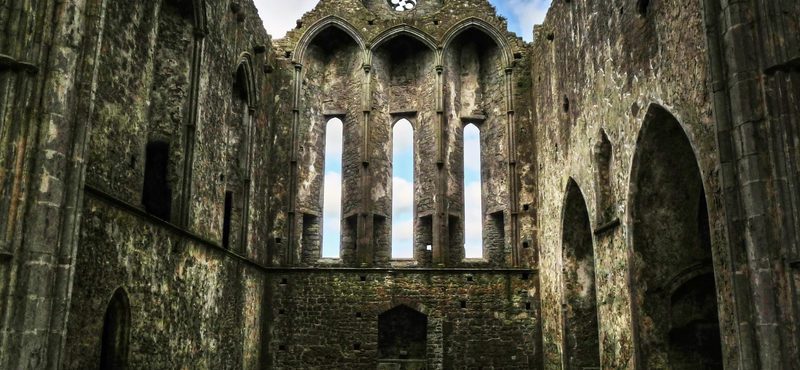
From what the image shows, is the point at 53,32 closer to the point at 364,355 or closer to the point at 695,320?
the point at 695,320

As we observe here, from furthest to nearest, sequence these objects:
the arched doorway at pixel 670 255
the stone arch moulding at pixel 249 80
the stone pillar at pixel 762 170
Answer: the stone arch moulding at pixel 249 80 → the arched doorway at pixel 670 255 → the stone pillar at pixel 762 170

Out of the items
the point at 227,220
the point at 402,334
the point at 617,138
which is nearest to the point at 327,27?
the point at 227,220

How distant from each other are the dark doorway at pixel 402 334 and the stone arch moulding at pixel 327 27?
567 cm

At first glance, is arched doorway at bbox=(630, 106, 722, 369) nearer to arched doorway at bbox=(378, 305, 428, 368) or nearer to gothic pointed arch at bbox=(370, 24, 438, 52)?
arched doorway at bbox=(378, 305, 428, 368)

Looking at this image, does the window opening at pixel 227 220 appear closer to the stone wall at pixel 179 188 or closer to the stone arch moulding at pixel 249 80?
the stone wall at pixel 179 188

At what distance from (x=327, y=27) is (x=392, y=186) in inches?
149

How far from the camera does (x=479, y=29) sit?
584 inches

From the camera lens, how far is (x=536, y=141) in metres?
13.7

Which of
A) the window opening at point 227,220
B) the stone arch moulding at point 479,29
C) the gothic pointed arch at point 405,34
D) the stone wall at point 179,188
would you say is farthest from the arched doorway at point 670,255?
the gothic pointed arch at point 405,34

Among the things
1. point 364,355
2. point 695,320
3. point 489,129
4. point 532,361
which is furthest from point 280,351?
point 695,320

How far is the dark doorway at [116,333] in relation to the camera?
7370mm

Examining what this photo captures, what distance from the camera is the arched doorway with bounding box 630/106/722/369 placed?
777 centimetres

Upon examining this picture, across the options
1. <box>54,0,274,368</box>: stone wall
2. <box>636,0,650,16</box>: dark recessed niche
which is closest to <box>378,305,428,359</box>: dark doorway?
<box>54,0,274,368</box>: stone wall

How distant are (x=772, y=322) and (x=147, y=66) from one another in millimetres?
7224
